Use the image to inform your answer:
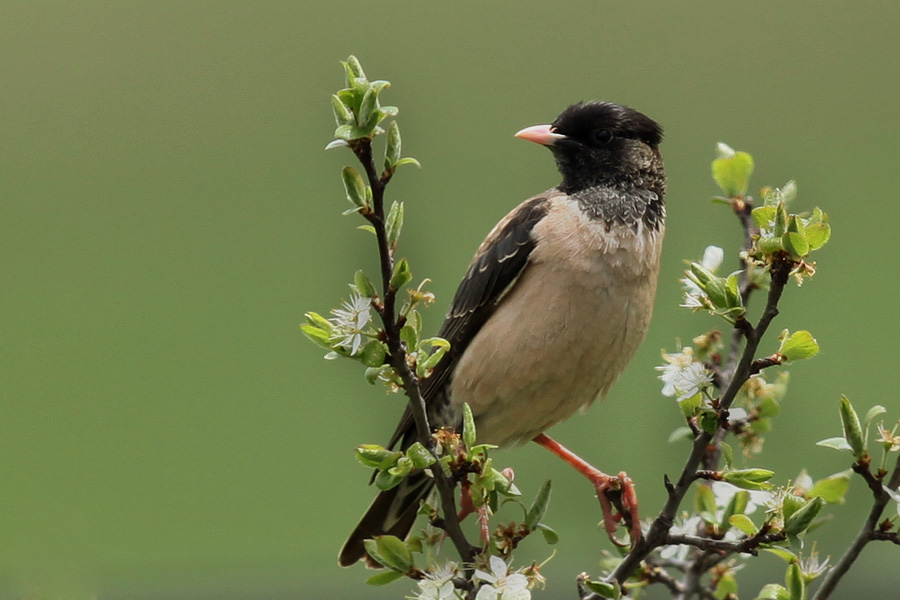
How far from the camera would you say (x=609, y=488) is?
2.36 metres

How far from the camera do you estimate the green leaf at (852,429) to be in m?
1.66

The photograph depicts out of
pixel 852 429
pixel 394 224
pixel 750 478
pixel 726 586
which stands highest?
pixel 394 224

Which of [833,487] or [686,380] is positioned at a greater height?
[686,380]

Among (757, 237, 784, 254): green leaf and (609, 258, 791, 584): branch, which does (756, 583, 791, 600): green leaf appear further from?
(757, 237, 784, 254): green leaf

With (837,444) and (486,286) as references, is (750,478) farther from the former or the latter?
(486,286)

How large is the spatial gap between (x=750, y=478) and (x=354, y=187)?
0.81 m

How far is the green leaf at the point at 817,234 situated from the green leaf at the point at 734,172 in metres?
0.48


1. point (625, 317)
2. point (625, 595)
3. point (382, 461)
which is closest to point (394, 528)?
point (625, 317)

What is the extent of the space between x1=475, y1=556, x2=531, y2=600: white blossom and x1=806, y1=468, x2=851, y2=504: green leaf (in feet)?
1.84

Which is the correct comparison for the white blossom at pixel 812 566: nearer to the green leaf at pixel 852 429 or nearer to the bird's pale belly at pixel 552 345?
the green leaf at pixel 852 429

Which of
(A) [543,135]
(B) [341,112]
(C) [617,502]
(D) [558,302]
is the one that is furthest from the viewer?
(A) [543,135]

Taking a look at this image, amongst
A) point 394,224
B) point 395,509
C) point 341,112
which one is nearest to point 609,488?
point 395,509

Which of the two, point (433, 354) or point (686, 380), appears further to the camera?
point (686, 380)

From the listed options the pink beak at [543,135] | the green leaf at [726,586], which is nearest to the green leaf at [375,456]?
the green leaf at [726,586]
